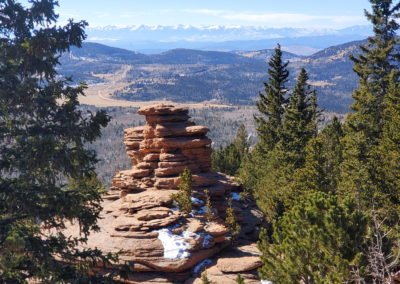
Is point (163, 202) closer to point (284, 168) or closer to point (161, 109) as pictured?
point (161, 109)

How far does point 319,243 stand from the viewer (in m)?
15.2

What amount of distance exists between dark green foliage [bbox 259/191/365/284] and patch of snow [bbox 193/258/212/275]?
27.8 ft

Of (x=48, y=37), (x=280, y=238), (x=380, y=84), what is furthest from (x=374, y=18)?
(x=48, y=37)

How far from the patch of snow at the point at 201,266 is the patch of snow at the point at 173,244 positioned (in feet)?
3.06

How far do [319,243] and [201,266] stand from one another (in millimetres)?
10982

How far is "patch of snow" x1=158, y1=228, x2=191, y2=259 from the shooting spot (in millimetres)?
24266

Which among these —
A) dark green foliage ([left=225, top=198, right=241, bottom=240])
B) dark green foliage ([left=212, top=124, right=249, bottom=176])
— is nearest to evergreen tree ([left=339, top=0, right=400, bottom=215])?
dark green foliage ([left=225, top=198, right=241, bottom=240])

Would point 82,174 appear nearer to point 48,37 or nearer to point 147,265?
point 48,37

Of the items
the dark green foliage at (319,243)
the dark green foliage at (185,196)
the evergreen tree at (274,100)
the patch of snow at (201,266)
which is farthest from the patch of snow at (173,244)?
the evergreen tree at (274,100)

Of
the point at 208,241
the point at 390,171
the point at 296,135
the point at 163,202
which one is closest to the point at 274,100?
the point at 296,135

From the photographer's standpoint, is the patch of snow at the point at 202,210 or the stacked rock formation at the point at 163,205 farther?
the patch of snow at the point at 202,210

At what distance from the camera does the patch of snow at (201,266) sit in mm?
24391

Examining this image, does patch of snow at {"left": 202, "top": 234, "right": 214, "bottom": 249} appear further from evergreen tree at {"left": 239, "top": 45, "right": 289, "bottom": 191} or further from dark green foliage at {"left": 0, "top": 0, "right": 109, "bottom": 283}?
evergreen tree at {"left": 239, "top": 45, "right": 289, "bottom": 191}

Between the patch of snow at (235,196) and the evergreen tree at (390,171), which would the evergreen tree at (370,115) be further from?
the patch of snow at (235,196)
